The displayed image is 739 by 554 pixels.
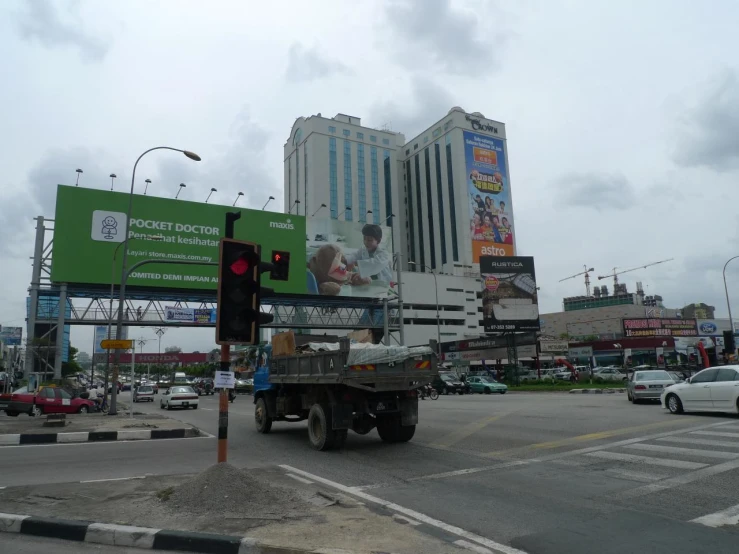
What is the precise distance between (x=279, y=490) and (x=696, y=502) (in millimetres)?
5118

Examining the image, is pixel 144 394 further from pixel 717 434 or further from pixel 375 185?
pixel 375 185

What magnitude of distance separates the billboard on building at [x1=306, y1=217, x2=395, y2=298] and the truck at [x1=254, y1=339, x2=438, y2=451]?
3605 cm

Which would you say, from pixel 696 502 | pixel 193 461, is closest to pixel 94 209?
pixel 193 461

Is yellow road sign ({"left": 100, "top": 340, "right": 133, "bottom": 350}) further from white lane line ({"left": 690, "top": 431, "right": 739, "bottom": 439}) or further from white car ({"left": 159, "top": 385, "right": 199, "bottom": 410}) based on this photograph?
white lane line ({"left": 690, "top": 431, "right": 739, "bottom": 439})

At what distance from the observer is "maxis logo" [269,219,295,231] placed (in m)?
47.8

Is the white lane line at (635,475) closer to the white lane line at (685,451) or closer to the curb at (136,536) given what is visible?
the white lane line at (685,451)

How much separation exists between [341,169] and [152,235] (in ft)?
235

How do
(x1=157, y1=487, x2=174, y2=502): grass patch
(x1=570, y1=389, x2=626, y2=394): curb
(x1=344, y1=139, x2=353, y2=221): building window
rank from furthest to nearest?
1. (x1=344, y1=139, x2=353, y2=221): building window
2. (x1=570, y1=389, x2=626, y2=394): curb
3. (x1=157, y1=487, x2=174, y2=502): grass patch

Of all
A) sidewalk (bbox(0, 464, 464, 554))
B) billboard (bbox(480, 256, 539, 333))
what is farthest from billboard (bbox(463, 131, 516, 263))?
sidewalk (bbox(0, 464, 464, 554))

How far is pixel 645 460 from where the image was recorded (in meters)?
9.60

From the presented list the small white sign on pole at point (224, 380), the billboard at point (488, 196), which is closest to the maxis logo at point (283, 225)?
the small white sign on pole at point (224, 380)

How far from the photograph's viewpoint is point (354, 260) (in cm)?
5169

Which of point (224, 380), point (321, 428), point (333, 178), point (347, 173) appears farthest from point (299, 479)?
point (347, 173)

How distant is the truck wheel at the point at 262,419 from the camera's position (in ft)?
51.7
